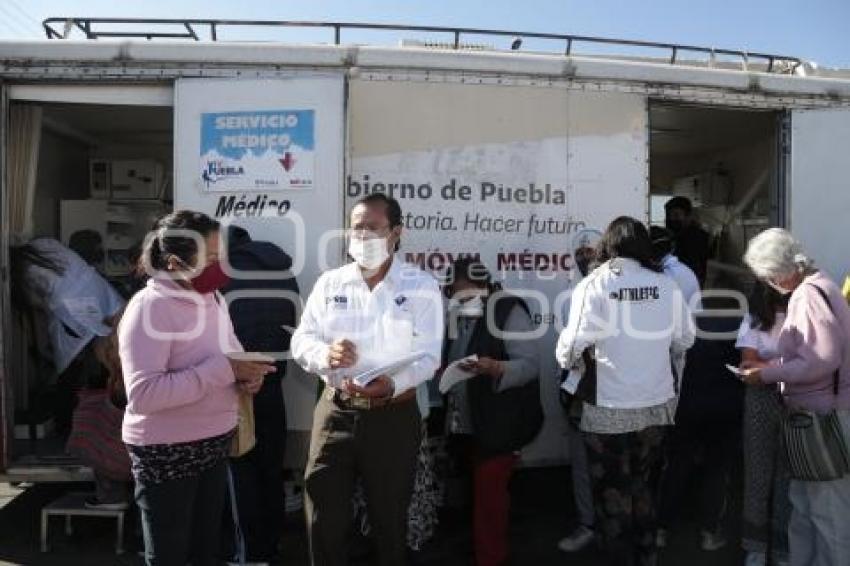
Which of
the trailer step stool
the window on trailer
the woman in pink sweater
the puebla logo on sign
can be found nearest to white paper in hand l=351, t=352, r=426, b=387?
the woman in pink sweater

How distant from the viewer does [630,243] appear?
3.25 meters

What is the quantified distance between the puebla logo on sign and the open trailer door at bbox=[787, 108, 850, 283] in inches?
120

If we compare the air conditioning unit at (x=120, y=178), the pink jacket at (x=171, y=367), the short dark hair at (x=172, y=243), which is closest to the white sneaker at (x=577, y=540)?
the pink jacket at (x=171, y=367)

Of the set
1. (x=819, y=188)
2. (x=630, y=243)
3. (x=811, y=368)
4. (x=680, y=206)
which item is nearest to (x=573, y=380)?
(x=630, y=243)

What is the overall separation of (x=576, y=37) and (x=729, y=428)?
99.9 inches

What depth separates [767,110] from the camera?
4590 millimetres

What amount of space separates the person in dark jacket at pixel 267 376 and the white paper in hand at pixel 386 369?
1179mm

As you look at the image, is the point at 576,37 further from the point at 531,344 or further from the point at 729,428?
the point at 729,428

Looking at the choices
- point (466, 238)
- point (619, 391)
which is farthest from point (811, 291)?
point (466, 238)

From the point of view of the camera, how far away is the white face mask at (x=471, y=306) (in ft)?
12.2

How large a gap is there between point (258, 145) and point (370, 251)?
1471 mm

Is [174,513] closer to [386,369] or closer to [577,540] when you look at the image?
[386,369]

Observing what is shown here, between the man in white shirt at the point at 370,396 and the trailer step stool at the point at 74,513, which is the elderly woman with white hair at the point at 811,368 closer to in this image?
the man in white shirt at the point at 370,396

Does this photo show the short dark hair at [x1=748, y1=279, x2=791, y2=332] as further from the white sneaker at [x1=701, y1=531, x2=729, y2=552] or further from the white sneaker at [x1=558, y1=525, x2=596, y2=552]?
the white sneaker at [x1=558, y1=525, x2=596, y2=552]
